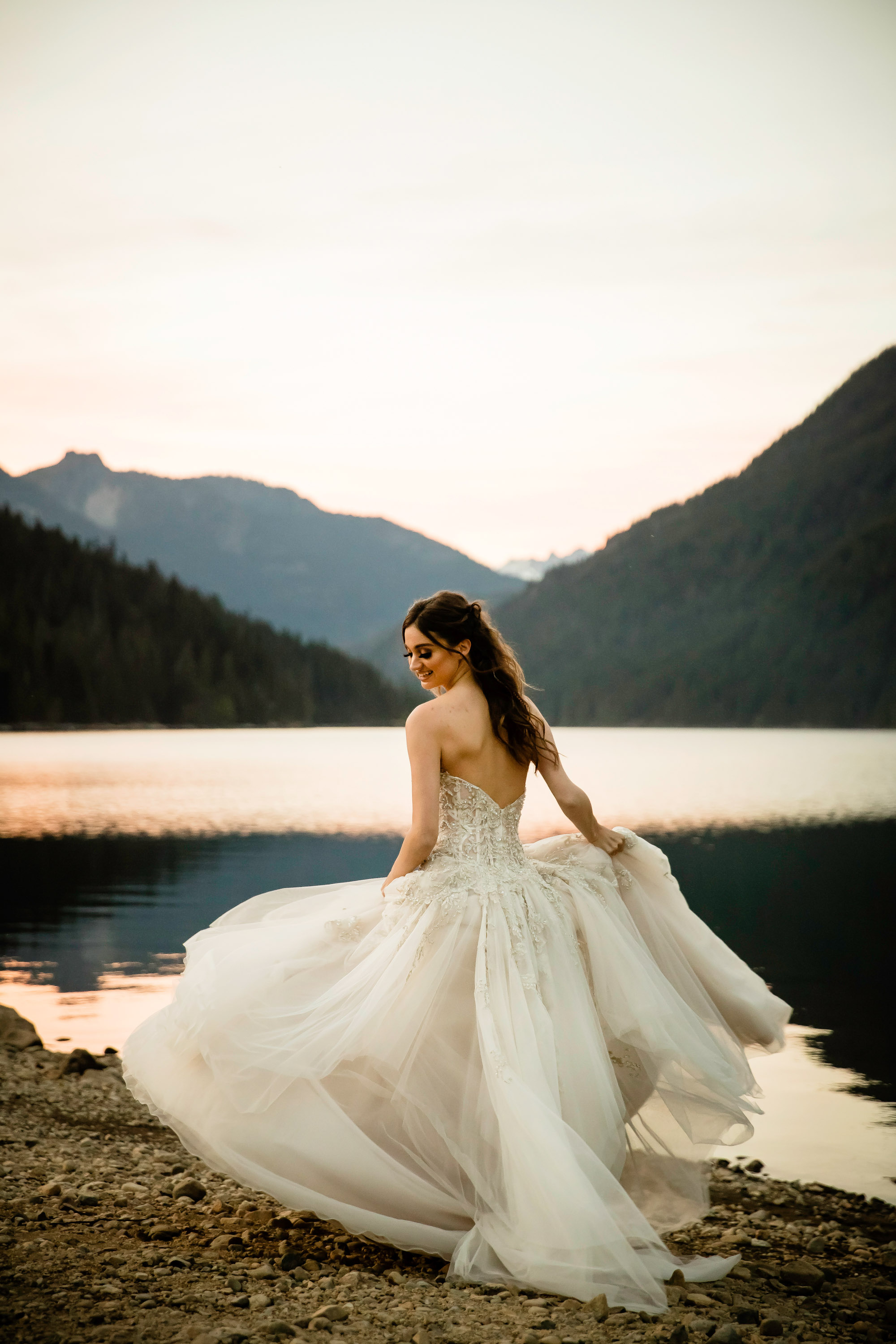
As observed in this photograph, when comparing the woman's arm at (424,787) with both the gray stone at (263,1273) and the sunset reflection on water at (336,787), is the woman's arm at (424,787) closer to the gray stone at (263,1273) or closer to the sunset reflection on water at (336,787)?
the gray stone at (263,1273)

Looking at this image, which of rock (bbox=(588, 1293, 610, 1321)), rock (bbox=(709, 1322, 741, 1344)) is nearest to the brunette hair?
rock (bbox=(588, 1293, 610, 1321))

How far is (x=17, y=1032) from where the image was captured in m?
8.62

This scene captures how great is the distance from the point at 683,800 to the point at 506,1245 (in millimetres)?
37663

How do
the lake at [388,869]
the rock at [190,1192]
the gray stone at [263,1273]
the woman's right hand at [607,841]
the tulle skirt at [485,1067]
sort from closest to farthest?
the tulle skirt at [485,1067] < the gray stone at [263,1273] < the woman's right hand at [607,841] < the rock at [190,1192] < the lake at [388,869]

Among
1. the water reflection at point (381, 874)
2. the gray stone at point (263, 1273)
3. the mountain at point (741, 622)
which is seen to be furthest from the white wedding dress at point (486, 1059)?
the mountain at point (741, 622)

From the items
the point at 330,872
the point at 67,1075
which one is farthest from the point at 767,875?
the point at 67,1075

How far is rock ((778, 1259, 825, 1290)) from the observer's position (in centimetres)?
478

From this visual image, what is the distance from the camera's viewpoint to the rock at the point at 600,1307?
3604 mm

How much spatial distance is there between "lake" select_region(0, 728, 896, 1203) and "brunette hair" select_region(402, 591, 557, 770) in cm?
429

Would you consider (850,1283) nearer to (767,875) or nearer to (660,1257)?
(660,1257)

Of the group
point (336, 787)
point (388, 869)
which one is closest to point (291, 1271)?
point (388, 869)

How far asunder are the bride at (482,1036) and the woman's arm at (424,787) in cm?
1

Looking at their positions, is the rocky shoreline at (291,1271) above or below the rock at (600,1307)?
below

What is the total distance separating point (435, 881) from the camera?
4.41 metres
